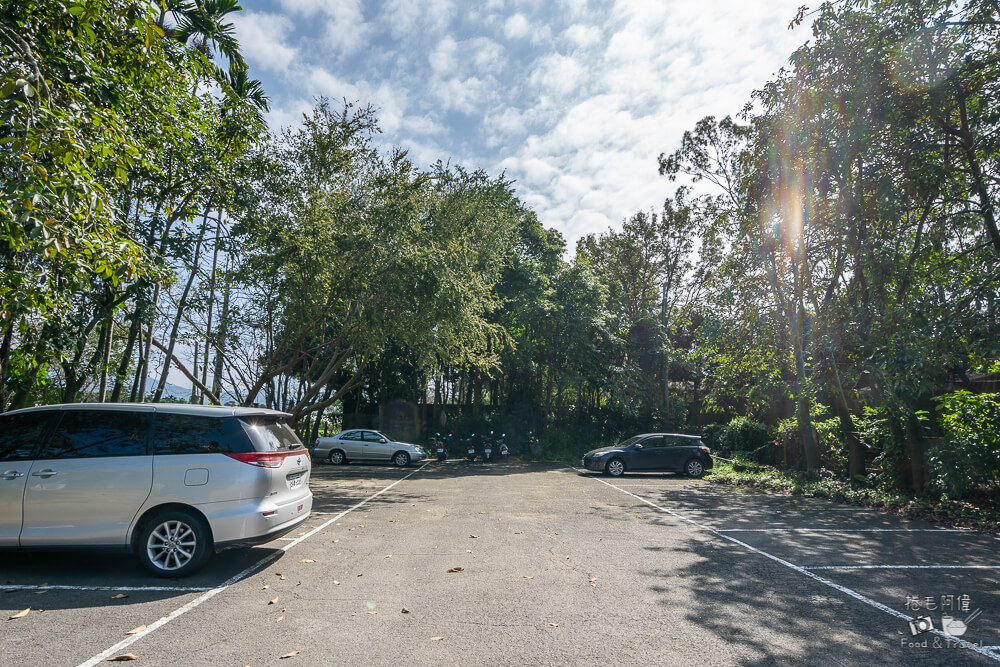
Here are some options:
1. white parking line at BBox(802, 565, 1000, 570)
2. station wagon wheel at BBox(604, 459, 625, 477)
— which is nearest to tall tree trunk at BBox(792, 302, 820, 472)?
station wagon wheel at BBox(604, 459, 625, 477)

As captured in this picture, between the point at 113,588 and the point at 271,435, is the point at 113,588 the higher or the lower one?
the lower one

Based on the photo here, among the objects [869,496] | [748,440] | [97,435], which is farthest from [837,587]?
[748,440]

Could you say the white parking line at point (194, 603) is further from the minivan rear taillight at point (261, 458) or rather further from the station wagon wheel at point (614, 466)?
the station wagon wheel at point (614, 466)

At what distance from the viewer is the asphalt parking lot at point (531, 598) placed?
402 centimetres

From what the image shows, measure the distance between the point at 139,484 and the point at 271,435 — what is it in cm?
132

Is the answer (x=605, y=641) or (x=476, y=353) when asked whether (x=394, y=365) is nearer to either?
(x=476, y=353)

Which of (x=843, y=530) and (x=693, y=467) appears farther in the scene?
(x=693, y=467)

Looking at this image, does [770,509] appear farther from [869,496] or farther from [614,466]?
[614,466]

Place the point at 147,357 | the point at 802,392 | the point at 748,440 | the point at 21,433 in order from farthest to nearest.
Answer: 1. the point at 748,440
2. the point at 802,392
3. the point at 147,357
4. the point at 21,433

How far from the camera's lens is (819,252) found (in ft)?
44.1

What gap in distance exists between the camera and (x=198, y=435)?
602 centimetres

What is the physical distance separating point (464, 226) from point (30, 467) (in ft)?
40.9

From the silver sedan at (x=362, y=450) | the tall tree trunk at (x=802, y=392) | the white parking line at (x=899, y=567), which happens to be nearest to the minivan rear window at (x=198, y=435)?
the white parking line at (x=899, y=567)

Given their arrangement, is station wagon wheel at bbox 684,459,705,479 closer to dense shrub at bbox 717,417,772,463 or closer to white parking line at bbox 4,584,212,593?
dense shrub at bbox 717,417,772,463
